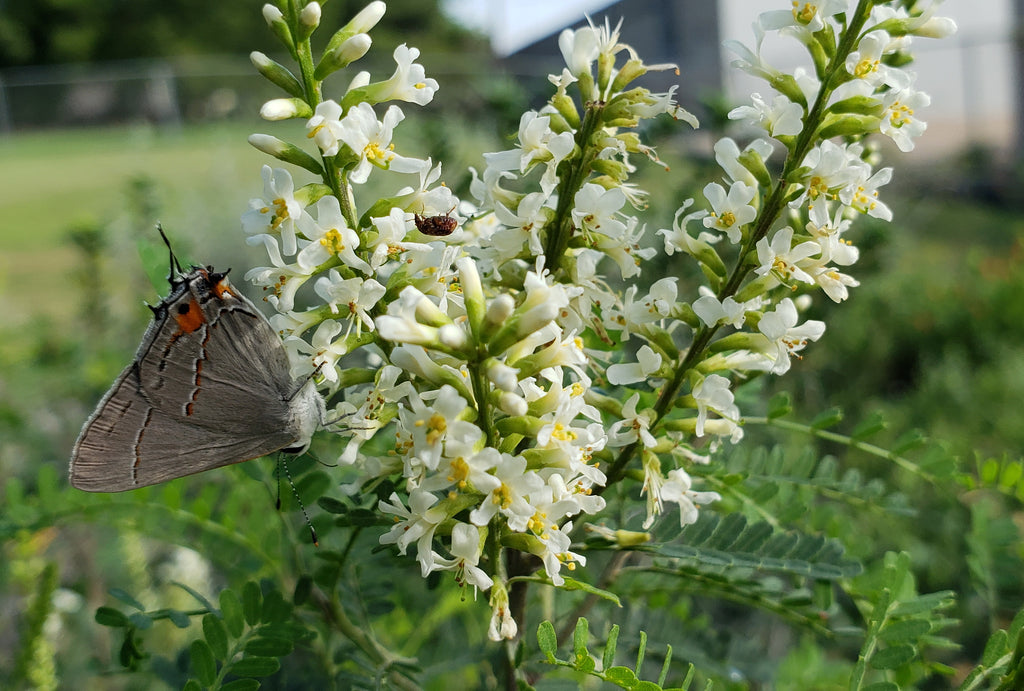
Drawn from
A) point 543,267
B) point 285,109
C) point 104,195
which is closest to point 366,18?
point 285,109

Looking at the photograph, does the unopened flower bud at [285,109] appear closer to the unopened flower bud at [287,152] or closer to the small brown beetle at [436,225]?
the unopened flower bud at [287,152]

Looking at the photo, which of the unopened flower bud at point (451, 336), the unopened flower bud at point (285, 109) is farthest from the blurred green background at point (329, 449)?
the unopened flower bud at point (451, 336)

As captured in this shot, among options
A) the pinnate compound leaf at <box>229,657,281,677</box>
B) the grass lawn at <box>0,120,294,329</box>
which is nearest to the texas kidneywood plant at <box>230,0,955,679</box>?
the pinnate compound leaf at <box>229,657,281,677</box>

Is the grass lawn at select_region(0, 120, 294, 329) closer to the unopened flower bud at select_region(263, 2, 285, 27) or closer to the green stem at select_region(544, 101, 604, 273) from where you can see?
the unopened flower bud at select_region(263, 2, 285, 27)

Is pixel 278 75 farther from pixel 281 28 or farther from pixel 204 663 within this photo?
pixel 204 663

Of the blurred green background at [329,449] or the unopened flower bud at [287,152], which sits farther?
the blurred green background at [329,449]

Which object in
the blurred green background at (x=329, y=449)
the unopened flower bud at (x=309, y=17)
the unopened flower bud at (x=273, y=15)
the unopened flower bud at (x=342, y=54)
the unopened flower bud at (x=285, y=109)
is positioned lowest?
the blurred green background at (x=329, y=449)

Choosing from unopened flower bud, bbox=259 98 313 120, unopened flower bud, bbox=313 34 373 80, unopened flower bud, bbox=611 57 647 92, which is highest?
unopened flower bud, bbox=313 34 373 80
